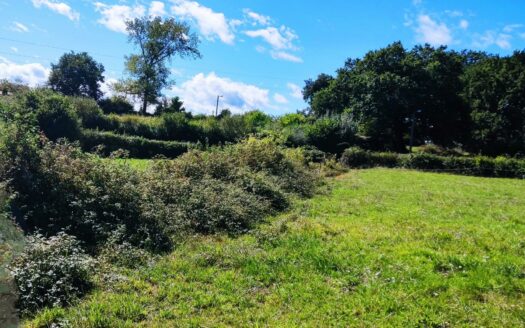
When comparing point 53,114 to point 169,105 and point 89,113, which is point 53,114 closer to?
point 89,113

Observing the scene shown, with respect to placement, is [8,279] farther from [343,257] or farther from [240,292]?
[343,257]

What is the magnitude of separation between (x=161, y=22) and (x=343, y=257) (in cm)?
5449

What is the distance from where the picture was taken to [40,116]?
22984 mm

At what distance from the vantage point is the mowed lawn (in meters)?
4.86

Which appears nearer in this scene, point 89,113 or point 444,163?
point 444,163

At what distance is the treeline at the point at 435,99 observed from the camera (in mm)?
36031

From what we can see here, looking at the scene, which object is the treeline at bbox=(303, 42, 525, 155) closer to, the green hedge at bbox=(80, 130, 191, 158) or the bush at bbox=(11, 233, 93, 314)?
the green hedge at bbox=(80, 130, 191, 158)

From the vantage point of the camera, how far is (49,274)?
5289mm

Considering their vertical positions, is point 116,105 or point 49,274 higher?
point 116,105

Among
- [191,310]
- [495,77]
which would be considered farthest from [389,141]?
[191,310]

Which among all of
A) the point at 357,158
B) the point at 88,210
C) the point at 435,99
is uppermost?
the point at 435,99

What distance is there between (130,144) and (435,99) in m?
31.8

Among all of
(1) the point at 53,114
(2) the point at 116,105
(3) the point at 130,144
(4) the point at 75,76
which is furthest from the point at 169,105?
(1) the point at 53,114

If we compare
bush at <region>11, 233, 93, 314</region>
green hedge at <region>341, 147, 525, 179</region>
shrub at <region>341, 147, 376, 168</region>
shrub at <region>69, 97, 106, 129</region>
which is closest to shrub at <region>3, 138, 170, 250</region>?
bush at <region>11, 233, 93, 314</region>
